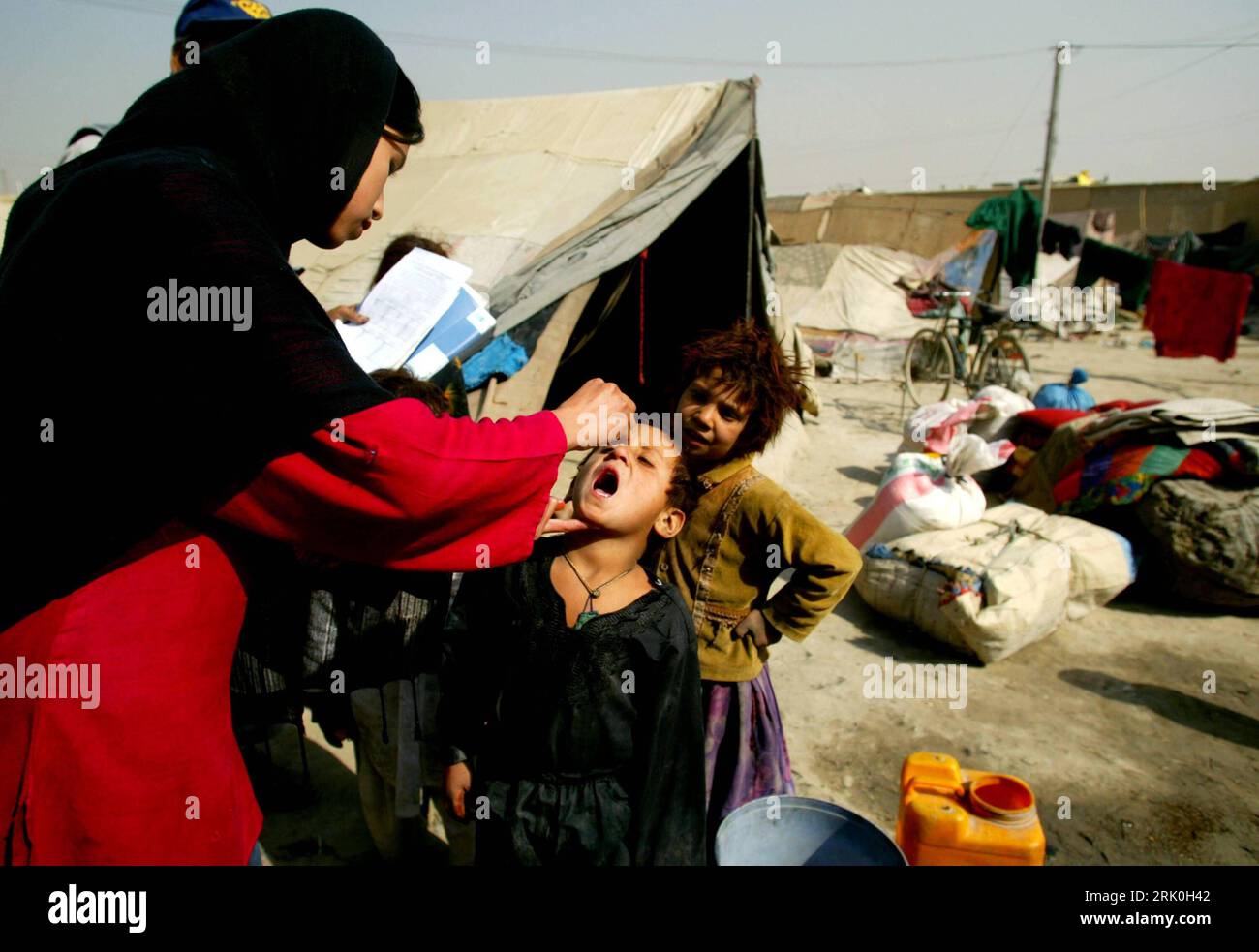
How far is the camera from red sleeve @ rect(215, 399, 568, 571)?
0.94m

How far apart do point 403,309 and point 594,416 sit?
1690 mm

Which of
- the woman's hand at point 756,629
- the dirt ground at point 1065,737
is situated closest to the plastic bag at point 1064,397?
the dirt ground at point 1065,737

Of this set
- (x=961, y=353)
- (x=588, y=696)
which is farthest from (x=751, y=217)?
(x=961, y=353)

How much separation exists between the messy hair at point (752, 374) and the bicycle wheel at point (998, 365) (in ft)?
25.5

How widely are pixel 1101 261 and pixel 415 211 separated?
500 inches

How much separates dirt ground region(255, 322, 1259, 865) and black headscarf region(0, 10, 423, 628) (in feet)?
6.44

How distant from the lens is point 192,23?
8.42 ft

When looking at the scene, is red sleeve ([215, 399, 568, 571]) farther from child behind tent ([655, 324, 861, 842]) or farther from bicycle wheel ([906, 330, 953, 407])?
bicycle wheel ([906, 330, 953, 407])

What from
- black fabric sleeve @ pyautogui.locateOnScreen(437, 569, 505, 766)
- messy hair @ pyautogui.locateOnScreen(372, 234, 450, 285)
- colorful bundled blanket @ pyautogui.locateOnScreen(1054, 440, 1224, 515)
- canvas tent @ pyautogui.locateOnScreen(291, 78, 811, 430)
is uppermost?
canvas tent @ pyautogui.locateOnScreen(291, 78, 811, 430)

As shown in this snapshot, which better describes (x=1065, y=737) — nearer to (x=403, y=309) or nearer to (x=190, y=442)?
(x=403, y=309)

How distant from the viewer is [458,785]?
1714mm

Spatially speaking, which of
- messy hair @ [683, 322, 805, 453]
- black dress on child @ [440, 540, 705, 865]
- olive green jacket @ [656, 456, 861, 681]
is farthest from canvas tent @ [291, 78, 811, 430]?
black dress on child @ [440, 540, 705, 865]
